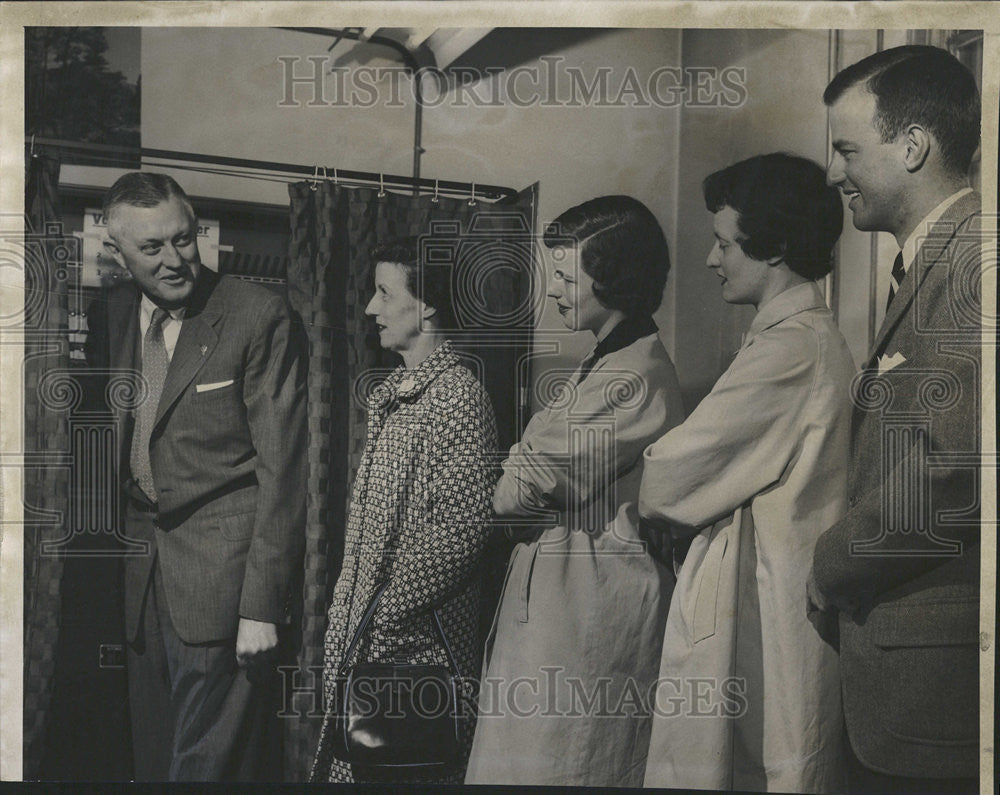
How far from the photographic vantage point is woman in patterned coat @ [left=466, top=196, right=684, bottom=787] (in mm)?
2545

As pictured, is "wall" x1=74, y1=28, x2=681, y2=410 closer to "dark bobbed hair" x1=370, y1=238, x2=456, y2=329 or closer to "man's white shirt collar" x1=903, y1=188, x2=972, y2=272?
"dark bobbed hair" x1=370, y1=238, x2=456, y2=329

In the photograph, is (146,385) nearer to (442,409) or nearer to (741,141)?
(442,409)

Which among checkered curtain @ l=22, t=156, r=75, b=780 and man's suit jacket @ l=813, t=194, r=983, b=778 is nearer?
man's suit jacket @ l=813, t=194, r=983, b=778

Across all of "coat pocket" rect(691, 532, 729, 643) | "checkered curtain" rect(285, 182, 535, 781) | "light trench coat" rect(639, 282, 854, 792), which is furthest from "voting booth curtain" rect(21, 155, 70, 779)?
"coat pocket" rect(691, 532, 729, 643)

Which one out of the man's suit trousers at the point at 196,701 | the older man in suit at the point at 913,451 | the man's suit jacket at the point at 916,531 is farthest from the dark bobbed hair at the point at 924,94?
the man's suit trousers at the point at 196,701

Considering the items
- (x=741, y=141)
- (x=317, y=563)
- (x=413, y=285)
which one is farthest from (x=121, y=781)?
(x=741, y=141)

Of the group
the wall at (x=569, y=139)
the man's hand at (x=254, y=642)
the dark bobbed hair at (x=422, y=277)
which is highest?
the wall at (x=569, y=139)

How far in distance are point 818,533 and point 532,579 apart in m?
0.72

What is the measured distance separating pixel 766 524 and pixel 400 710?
104 cm

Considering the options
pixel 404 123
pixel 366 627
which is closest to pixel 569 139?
pixel 404 123

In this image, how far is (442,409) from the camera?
8.47 feet

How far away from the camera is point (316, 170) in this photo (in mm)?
2607

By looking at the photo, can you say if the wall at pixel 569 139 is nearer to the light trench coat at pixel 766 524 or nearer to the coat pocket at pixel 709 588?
the light trench coat at pixel 766 524

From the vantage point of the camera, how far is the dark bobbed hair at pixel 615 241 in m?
2.57
